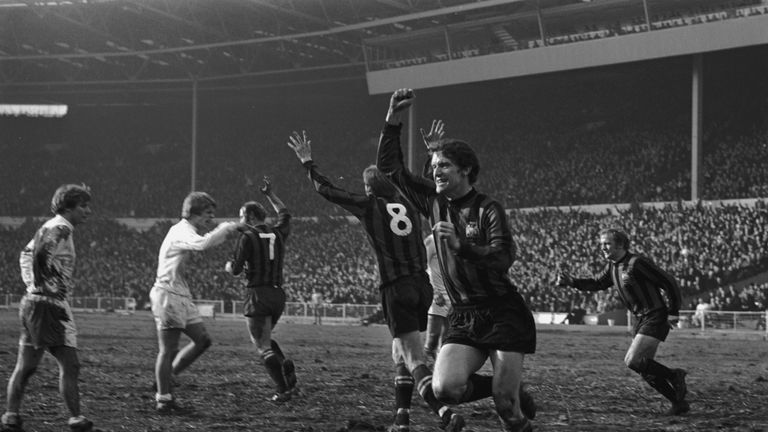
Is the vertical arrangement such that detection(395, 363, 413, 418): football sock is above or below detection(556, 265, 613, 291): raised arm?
below

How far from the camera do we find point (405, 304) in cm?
859

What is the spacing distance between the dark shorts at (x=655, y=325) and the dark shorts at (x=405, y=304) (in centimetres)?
265

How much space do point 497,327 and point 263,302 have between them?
481 cm

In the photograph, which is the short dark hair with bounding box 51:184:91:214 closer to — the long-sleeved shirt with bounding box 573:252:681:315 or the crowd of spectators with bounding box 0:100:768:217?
the long-sleeved shirt with bounding box 573:252:681:315

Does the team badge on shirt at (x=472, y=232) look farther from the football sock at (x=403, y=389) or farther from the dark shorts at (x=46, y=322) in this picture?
the dark shorts at (x=46, y=322)

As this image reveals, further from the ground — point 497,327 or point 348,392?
point 497,327

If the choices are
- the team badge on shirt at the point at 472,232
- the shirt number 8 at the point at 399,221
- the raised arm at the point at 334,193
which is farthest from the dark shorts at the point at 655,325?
the team badge on shirt at the point at 472,232

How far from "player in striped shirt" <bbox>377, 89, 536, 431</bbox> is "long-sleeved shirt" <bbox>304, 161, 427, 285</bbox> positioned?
1.75m

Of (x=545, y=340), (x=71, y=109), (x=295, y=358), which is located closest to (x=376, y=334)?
(x=545, y=340)

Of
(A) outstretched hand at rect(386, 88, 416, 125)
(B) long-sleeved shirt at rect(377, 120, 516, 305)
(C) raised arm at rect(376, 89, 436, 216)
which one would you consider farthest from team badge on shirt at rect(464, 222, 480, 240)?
(A) outstretched hand at rect(386, 88, 416, 125)

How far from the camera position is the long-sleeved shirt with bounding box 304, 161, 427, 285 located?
28.5 ft

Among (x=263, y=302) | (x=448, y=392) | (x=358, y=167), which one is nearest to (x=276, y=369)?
(x=263, y=302)

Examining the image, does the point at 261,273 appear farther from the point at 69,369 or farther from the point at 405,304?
the point at 69,369

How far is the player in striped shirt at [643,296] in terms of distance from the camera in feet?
33.3
